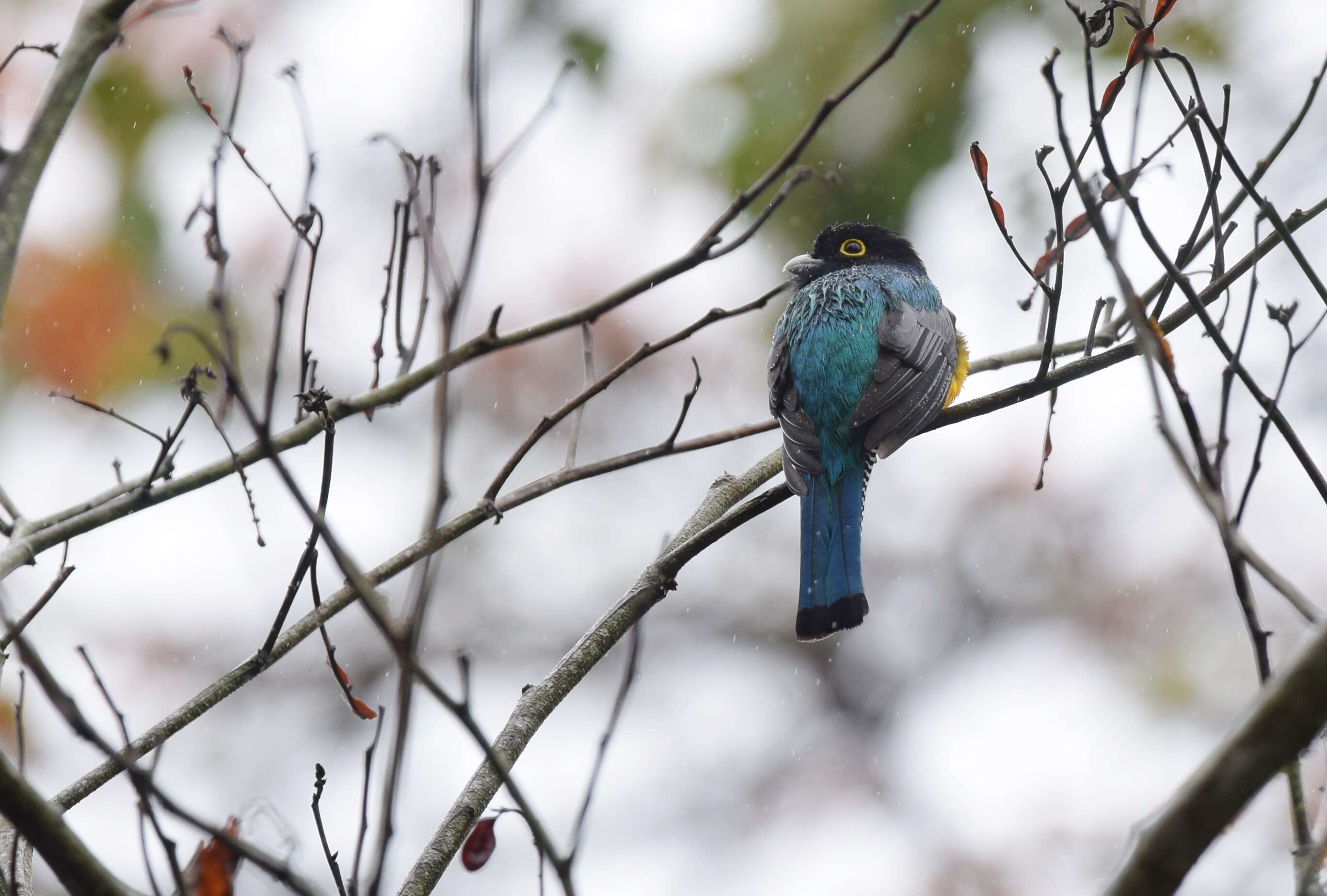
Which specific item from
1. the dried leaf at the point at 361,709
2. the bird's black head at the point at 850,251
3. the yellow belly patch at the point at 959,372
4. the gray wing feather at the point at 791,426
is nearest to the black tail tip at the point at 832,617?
the gray wing feather at the point at 791,426

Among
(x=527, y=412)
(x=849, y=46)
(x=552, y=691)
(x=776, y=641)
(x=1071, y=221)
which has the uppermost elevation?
(x=849, y=46)

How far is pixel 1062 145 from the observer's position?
1831mm

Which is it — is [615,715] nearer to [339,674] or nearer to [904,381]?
[339,674]

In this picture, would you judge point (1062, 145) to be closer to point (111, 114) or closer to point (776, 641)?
point (776, 641)

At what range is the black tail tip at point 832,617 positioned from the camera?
3.42 metres

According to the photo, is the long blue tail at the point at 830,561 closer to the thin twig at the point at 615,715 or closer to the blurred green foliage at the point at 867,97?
the thin twig at the point at 615,715

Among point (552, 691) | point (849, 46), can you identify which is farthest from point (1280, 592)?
point (849, 46)

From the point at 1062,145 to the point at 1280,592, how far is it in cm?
76

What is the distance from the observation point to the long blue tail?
3436 millimetres

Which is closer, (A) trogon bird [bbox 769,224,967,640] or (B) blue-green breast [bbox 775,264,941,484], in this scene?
(A) trogon bird [bbox 769,224,967,640]

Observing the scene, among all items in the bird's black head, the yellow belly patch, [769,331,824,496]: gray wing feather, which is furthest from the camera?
the bird's black head

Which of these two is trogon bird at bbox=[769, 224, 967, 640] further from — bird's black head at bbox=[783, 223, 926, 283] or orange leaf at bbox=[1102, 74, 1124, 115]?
orange leaf at bbox=[1102, 74, 1124, 115]

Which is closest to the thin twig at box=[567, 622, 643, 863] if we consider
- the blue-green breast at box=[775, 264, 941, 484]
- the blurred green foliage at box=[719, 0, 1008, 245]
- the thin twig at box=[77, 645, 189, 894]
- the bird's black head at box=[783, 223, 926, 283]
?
the thin twig at box=[77, 645, 189, 894]

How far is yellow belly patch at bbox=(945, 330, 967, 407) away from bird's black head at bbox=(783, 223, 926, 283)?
0.62 m
